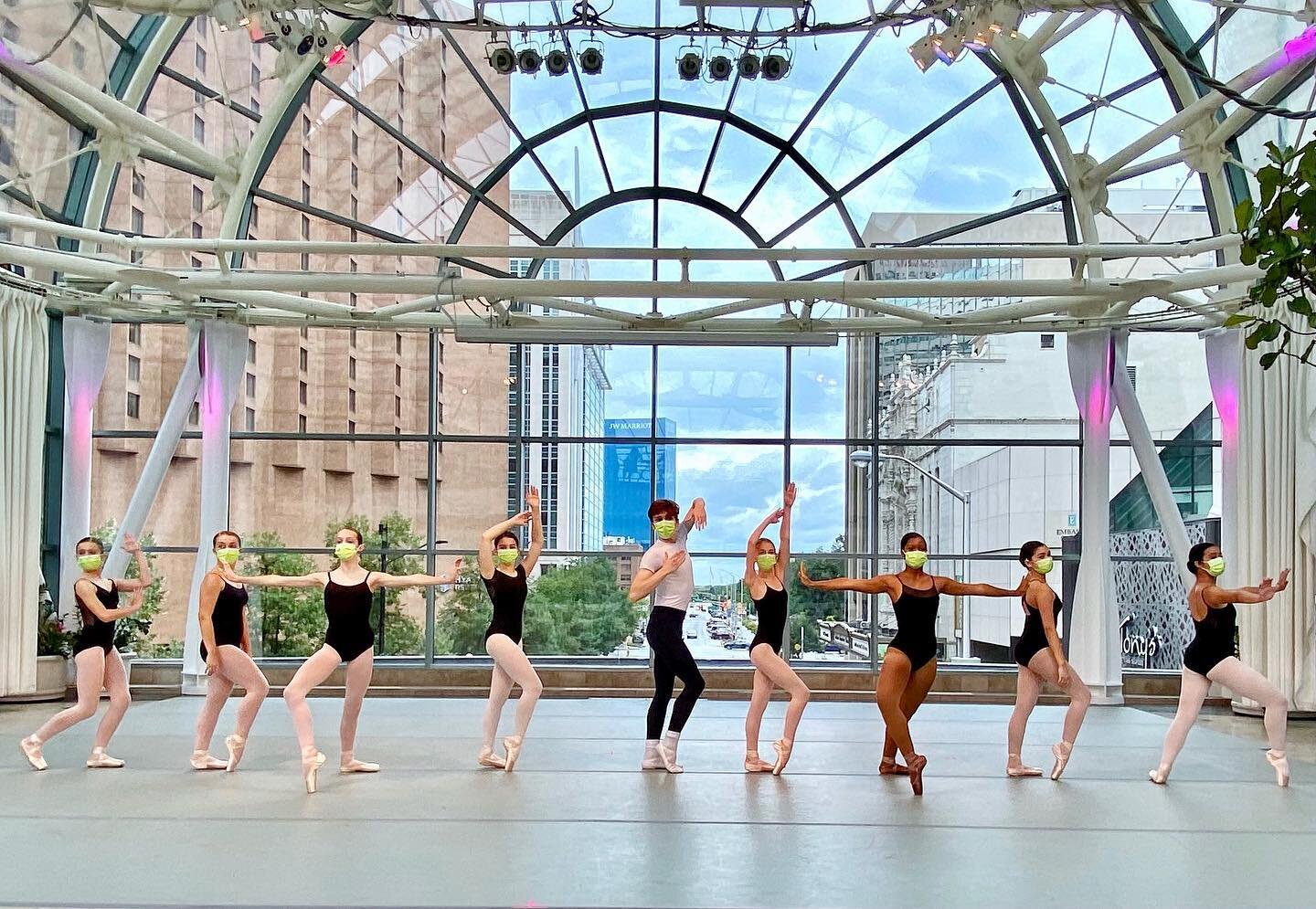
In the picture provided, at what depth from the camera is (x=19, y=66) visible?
41.6 ft

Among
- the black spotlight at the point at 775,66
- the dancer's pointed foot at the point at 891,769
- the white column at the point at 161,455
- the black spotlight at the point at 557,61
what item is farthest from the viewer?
the white column at the point at 161,455

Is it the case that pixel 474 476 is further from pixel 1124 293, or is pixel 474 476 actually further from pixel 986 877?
pixel 986 877

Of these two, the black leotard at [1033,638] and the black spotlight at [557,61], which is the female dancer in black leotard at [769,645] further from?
the black spotlight at [557,61]

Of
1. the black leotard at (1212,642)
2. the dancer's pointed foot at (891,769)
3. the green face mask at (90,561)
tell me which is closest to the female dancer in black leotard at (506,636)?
the dancer's pointed foot at (891,769)

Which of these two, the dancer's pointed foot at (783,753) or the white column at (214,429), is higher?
the white column at (214,429)

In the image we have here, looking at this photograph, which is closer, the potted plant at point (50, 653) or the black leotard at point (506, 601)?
the black leotard at point (506, 601)

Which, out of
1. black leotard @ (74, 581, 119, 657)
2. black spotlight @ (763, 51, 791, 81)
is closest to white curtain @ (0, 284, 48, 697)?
black leotard @ (74, 581, 119, 657)

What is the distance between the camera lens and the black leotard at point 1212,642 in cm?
960

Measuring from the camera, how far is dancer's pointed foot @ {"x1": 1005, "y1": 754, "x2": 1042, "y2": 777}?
989 cm

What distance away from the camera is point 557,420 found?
62.5 ft

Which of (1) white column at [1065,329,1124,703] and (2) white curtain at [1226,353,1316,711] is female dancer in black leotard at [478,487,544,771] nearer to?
(1) white column at [1065,329,1124,703]

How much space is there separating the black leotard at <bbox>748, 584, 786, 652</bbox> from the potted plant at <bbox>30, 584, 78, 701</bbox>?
10.2 m

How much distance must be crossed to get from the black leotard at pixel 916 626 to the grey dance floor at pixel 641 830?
96 centimetres

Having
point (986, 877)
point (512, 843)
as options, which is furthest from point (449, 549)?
point (986, 877)
